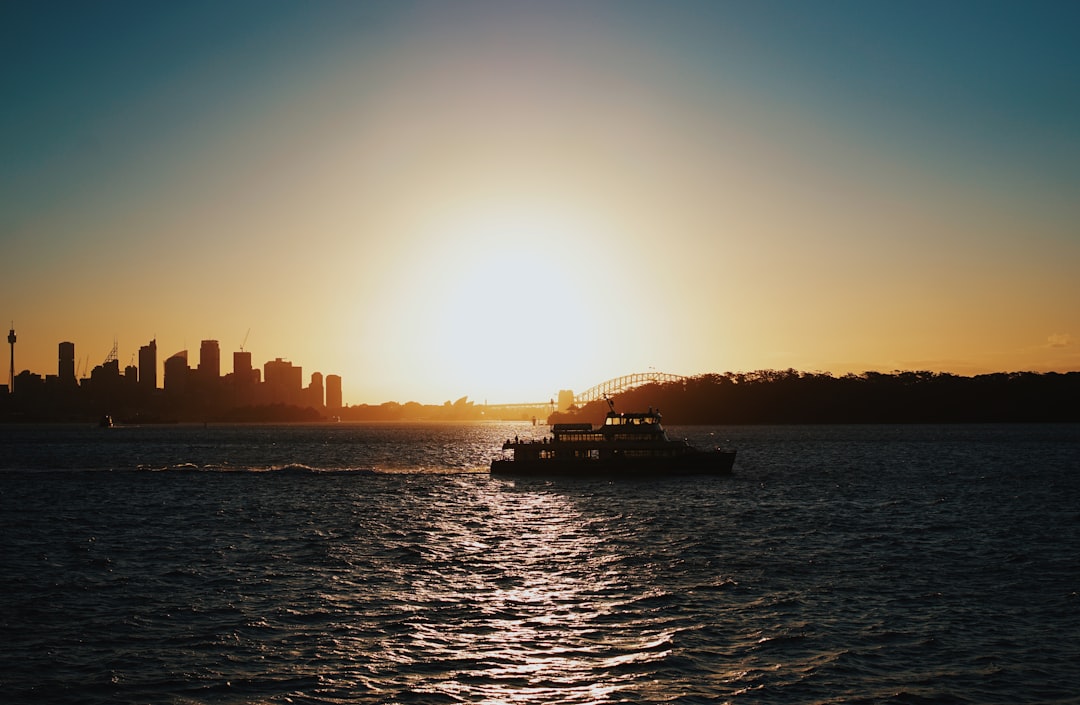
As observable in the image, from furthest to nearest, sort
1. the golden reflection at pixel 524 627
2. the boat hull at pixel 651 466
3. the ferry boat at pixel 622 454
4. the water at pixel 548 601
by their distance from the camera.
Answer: the ferry boat at pixel 622 454
the boat hull at pixel 651 466
the water at pixel 548 601
the golden reflection at pixel 524 627

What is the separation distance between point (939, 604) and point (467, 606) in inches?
786

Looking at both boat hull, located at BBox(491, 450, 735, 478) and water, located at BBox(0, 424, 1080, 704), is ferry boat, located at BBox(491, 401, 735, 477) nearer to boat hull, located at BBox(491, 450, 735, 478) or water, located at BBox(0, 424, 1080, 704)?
boat hull, located at BBox(491, 450, 735, 478)

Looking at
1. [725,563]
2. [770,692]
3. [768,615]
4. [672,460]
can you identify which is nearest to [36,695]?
[770,692]

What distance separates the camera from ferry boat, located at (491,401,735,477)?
112438 millimetres

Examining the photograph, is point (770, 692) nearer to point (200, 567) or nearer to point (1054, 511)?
point (200, 567)

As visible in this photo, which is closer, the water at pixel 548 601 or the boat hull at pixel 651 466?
the water at pixel 548 601

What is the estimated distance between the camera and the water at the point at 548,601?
2700 cm

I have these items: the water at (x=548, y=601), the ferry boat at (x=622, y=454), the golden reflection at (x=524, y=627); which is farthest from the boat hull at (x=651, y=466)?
the golden reflection at (x=524, y=627)

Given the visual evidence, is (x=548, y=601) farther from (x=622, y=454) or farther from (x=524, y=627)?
(x=622, y=454)

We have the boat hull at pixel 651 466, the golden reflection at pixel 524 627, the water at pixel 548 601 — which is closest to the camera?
the golden reflection at pixel 524 627

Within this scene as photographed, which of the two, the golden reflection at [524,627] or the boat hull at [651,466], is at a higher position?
the boat hull at [651,466]

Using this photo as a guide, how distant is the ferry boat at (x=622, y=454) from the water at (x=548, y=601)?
25.6 metres

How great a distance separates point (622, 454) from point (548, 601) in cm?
7570

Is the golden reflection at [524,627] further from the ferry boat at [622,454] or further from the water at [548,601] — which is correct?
the ferry boat at [622,454]
